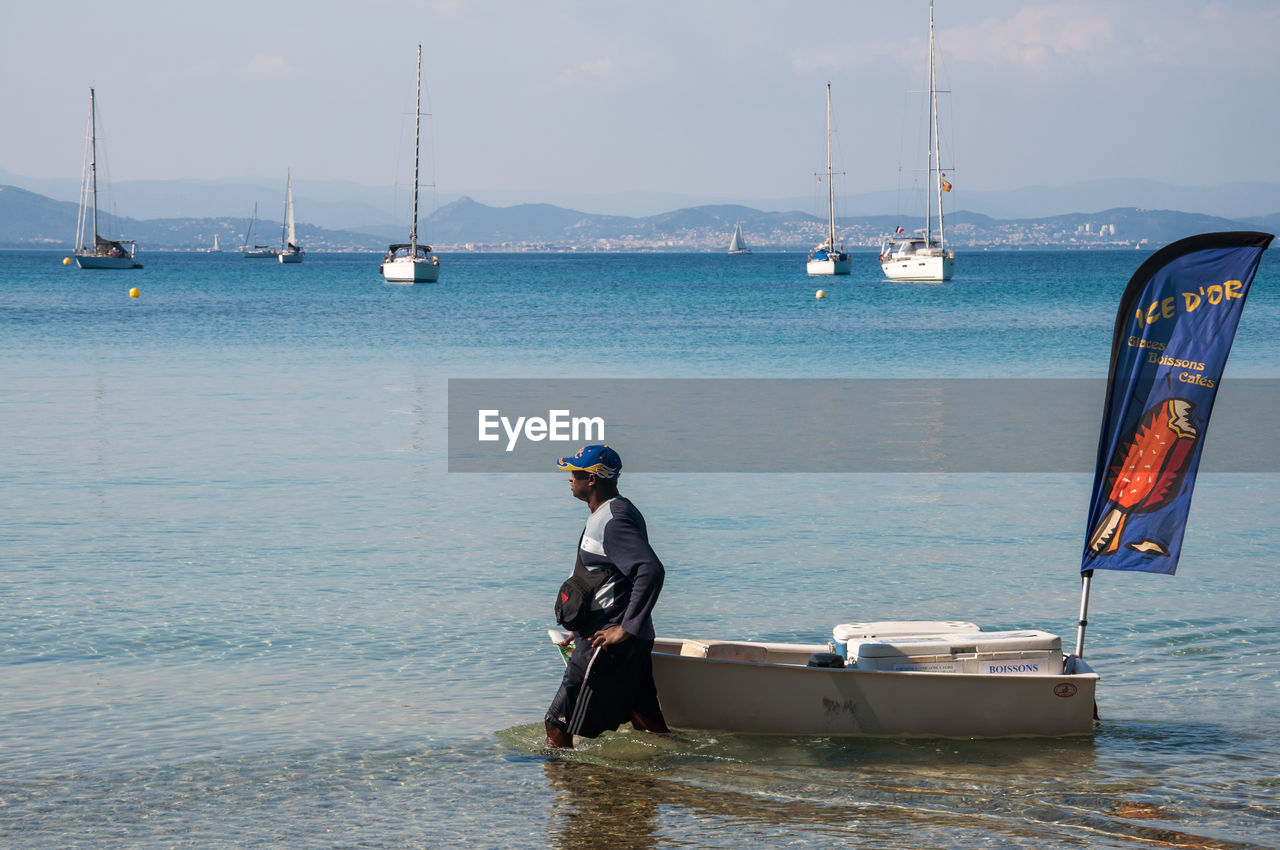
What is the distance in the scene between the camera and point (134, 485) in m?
17.8

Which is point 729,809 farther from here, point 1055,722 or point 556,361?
point 556,361

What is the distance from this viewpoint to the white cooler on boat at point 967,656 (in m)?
8.15

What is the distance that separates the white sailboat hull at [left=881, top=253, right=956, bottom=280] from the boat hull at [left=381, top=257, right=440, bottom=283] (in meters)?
29.1

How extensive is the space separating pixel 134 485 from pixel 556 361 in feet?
74.5

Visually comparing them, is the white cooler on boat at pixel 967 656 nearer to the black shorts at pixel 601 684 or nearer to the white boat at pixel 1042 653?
the white boat at pixel 1042 653

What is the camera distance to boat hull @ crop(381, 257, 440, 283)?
9238cm

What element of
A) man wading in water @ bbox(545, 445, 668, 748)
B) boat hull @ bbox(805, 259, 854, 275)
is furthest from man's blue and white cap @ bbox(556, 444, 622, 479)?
boat hull @ bbox(805, 259, 854, 275)

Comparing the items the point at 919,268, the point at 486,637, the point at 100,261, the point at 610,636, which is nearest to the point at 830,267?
the point at 919,268

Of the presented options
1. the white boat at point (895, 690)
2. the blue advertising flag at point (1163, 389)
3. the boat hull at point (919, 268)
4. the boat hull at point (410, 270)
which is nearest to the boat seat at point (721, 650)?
the white boat at point (895, 690)

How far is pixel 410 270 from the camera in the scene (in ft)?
305

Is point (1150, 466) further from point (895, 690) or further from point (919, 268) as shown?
point (919, 268)

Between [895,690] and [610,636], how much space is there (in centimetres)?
174

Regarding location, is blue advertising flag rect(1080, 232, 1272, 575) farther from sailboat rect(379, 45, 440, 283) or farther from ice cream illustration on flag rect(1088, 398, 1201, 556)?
sailboat rect(379, 45, 440, 283)

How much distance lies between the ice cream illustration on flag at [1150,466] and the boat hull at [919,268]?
8091 cm
